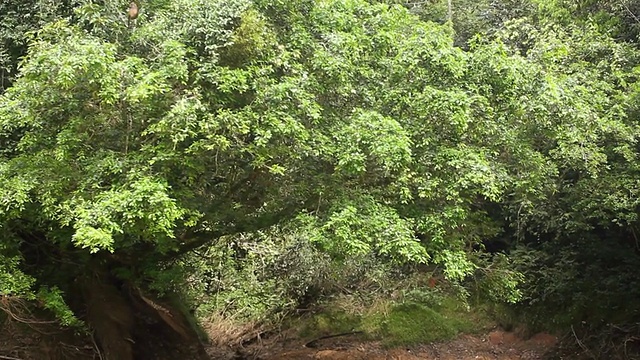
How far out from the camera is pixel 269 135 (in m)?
5.77

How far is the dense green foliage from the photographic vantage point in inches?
226

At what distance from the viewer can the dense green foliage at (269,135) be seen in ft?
18.8

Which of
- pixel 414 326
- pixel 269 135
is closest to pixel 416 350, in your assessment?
pixel 414 326

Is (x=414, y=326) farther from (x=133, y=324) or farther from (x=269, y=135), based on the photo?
(x=269, y=135)

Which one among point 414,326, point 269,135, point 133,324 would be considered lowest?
point 414,326

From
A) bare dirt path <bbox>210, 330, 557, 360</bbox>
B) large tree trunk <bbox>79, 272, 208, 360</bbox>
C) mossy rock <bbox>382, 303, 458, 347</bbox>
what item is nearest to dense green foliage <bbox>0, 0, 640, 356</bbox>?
large tree trunk <bbox>79, 272, 208, 360</bbox>

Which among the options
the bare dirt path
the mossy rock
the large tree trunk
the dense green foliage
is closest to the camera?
the dense green foliage

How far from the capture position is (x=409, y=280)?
13523 millimetres

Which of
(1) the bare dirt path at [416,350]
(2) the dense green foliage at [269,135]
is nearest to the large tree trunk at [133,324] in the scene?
(2) the dense green foliage at [269,135]

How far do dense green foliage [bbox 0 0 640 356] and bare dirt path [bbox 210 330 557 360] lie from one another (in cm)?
421

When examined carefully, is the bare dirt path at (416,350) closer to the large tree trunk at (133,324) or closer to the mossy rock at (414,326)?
the mossy rock at (414,326)

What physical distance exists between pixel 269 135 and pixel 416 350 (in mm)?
9221

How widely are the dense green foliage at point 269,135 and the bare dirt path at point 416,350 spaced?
4.21 metres

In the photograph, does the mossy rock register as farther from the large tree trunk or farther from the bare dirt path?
the large tree trunk
